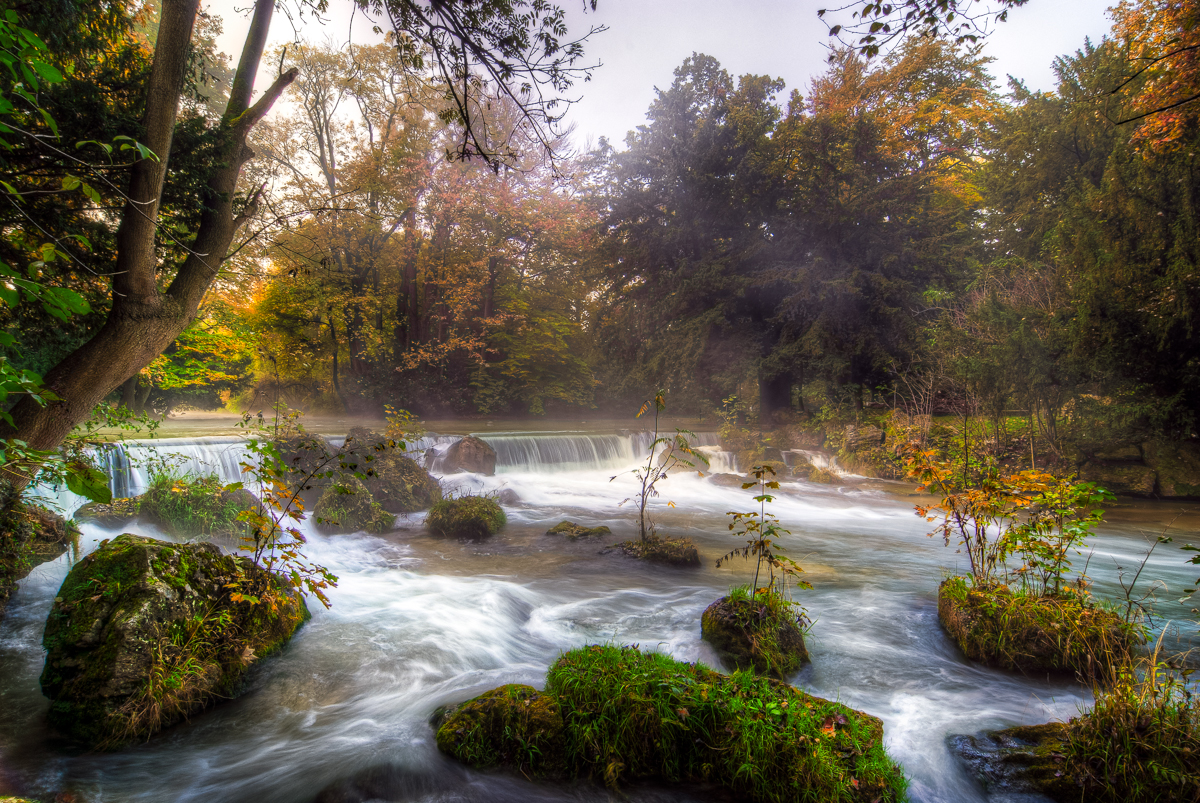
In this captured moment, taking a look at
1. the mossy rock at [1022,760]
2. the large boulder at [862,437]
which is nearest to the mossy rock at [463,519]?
the mossy rock at [1022,760]

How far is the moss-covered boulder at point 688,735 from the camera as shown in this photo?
296cm

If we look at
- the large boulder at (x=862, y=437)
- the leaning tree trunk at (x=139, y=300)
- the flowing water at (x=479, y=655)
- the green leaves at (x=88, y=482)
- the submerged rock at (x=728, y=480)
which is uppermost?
the leaning tree trunk at (x=139, y=300)

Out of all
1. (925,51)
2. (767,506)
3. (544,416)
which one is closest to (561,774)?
(767,506)

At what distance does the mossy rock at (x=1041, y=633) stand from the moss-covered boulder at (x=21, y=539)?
28.6 feet

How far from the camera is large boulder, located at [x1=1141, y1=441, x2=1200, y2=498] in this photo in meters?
10.4

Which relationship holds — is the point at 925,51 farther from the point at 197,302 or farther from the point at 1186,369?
the point at 197,302

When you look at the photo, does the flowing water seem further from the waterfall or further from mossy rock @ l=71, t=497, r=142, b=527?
the waterfall

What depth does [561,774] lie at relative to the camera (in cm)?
326

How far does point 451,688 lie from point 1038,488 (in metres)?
5.48

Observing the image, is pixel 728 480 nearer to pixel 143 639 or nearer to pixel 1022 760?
pixel 1022 760

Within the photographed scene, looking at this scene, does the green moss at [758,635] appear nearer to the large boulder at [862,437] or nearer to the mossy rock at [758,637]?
the mossy rock at [758,637]

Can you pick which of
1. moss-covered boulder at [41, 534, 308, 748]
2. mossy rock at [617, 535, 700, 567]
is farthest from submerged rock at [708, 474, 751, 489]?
A: moss-covered boulder at [41, 534, 308, 748]

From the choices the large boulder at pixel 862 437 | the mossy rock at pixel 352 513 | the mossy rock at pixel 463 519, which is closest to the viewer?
the mossy rock at pixel 463 519

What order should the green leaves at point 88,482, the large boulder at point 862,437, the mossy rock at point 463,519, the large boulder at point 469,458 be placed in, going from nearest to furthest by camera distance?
1. the green leaves at point 88,482
2. the mossy rock at point 463,519
3. the large boulder at point 469,458
4. the large boulder at point 862,437
